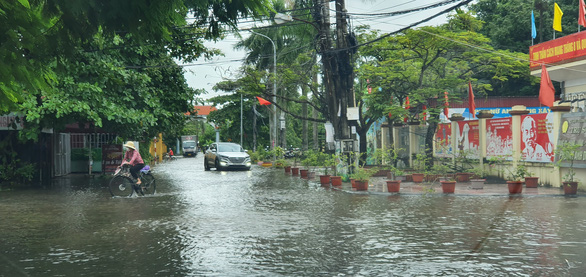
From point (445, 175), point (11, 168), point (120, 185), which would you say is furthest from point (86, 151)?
point (445, 175)

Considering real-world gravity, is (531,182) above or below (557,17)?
below

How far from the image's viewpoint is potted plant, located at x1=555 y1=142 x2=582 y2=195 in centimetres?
1633

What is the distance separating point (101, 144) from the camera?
32.1m

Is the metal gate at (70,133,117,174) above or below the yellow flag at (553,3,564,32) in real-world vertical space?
below

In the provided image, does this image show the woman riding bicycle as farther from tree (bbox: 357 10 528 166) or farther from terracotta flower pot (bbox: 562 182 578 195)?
terracotta flower pot (bbox: 562 182 578 195)

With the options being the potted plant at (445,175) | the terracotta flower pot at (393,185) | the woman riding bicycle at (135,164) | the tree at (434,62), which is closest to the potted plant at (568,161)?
A: the potted plant at (445,175)

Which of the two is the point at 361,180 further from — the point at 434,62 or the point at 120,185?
the point at 434,62

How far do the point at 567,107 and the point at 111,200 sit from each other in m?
14.1

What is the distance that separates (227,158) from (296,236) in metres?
23.3

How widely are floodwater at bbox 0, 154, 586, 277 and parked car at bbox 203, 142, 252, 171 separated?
16.2m

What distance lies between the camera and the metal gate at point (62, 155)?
1095 inches

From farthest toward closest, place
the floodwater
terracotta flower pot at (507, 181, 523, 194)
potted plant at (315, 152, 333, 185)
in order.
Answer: potted plant at (315, 152, 333, 185)
terracotta flower pot at (507, 181, 523, 194)
the floodwater

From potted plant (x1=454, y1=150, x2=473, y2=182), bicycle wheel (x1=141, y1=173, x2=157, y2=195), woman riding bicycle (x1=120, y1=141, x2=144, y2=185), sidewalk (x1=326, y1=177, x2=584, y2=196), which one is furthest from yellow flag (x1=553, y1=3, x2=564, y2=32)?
woman riding bicycle (x1=120, y1=141, x2=144, y2=185)

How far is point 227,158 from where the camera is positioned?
3281 cm
